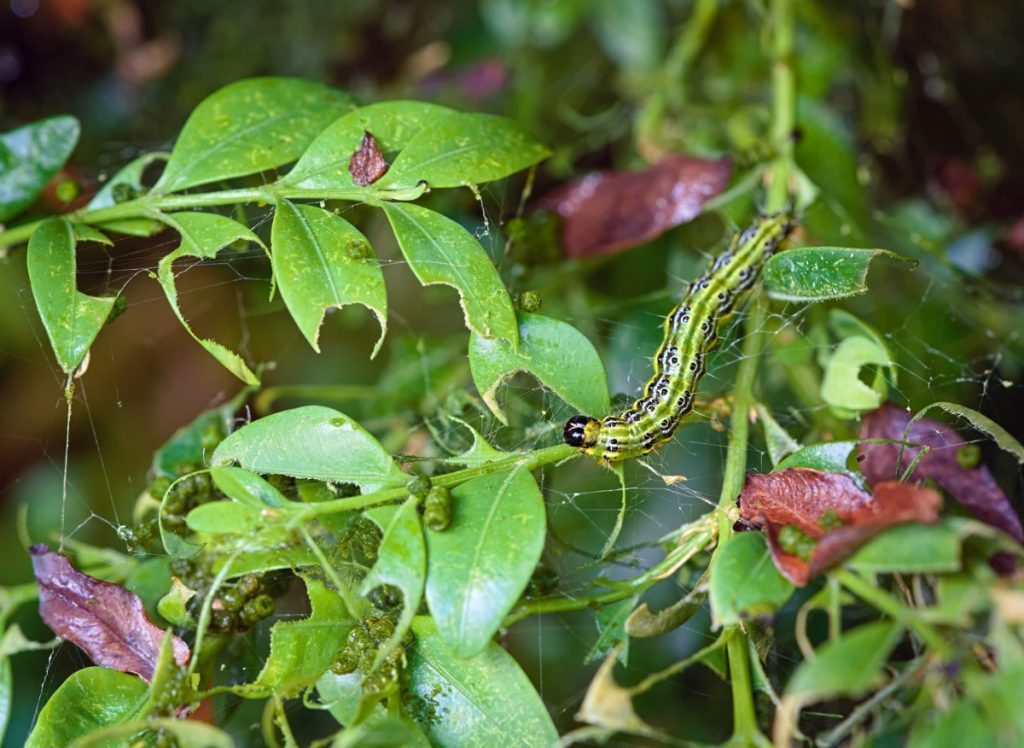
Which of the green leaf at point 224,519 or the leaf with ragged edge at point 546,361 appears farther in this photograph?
the leaf with ragged edge at point 546,361

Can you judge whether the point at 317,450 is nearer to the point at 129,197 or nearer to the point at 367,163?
the point at 367,163

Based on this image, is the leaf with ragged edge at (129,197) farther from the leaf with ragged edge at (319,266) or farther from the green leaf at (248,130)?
the leaf with ragged edge at (319,266)

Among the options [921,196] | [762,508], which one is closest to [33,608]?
[762,508]

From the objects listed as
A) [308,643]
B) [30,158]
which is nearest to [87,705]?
[308,643]

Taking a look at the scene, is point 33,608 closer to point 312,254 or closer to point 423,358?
point 423,358

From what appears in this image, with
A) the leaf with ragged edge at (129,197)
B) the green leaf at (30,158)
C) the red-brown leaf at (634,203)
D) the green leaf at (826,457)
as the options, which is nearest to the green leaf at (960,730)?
the green leaf at (826,457)

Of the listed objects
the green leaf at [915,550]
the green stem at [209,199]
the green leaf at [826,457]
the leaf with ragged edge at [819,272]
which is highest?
the green stem at [209,199]

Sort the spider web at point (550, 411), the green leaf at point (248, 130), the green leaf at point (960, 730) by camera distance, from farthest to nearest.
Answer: the spider web at point (550, 411)
the green leaf at point (248, 130)
the green leaf at point (960, 730)
